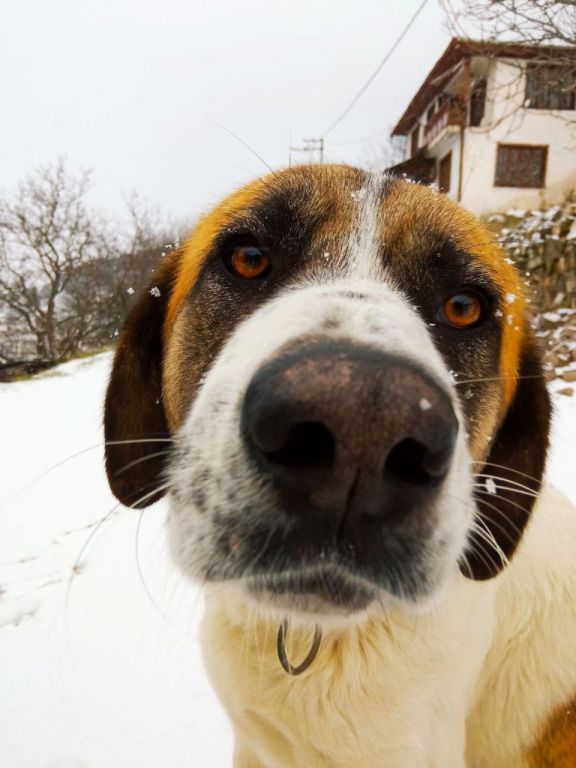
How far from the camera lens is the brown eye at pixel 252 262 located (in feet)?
6.29

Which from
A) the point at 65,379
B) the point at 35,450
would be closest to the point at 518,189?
the point at 65,379

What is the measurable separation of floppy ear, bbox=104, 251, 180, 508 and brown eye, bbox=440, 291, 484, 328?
4.01 ft

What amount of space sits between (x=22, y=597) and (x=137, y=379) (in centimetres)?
301

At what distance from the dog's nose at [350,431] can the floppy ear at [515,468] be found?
1048mm

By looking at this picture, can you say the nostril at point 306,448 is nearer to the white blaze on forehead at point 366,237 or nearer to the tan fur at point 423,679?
the tan fur at point 423,679

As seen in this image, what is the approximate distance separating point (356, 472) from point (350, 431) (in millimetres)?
80

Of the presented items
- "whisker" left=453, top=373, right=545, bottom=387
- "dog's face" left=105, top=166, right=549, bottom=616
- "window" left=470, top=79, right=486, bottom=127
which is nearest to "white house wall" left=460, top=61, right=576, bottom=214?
"window" left=470, top=79, right=486, bottom=127

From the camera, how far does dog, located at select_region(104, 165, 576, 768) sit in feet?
3.20

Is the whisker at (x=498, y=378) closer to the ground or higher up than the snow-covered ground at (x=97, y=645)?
higher up

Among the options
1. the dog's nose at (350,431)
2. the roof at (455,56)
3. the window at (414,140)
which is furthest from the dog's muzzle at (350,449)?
the window at (414,140)

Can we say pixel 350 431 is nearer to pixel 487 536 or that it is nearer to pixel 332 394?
pixel 332 394

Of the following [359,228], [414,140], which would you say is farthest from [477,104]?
[359,228]

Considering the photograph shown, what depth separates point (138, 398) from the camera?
2301mm

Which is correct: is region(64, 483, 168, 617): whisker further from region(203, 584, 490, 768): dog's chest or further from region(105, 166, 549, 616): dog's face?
region(203, 584, 490, 768): dog's chest
